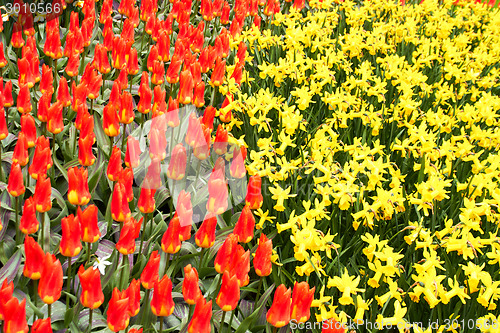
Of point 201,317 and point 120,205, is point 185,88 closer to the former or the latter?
point 120,205

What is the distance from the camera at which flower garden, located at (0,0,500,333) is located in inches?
71.7

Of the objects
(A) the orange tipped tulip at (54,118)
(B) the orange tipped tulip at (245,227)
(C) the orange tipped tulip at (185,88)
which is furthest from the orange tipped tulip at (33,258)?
(C) the orange tipped tulip at (185,88)

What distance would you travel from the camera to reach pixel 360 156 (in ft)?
8.88

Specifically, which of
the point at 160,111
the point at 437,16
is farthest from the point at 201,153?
the point at 437,16

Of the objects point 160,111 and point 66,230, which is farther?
point 160,111

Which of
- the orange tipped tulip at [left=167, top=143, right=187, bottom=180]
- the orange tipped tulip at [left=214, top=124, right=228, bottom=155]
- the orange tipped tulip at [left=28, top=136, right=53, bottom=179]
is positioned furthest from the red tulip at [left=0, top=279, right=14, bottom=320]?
the orange tipped tulip at [left=214, top=124, right=228, bottom=155]

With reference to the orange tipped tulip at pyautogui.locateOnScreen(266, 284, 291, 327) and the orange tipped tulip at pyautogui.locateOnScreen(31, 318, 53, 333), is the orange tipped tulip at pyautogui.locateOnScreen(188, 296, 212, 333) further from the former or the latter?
the orange tipped tulip at pyautogui.locateOnScreen(31, 318, 53, 333)

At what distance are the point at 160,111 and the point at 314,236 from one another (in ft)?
4.00

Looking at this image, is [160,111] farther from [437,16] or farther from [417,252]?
[437,16]

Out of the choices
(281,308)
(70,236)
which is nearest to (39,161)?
(70,236)

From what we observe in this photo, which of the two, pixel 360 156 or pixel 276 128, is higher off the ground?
pixel 360 156

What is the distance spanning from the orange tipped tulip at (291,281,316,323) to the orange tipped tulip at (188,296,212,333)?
1.04 ft

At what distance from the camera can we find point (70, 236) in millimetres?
1702

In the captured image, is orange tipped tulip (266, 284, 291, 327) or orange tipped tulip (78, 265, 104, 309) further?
orange tipped tulip (266, 284, 291, 327)
